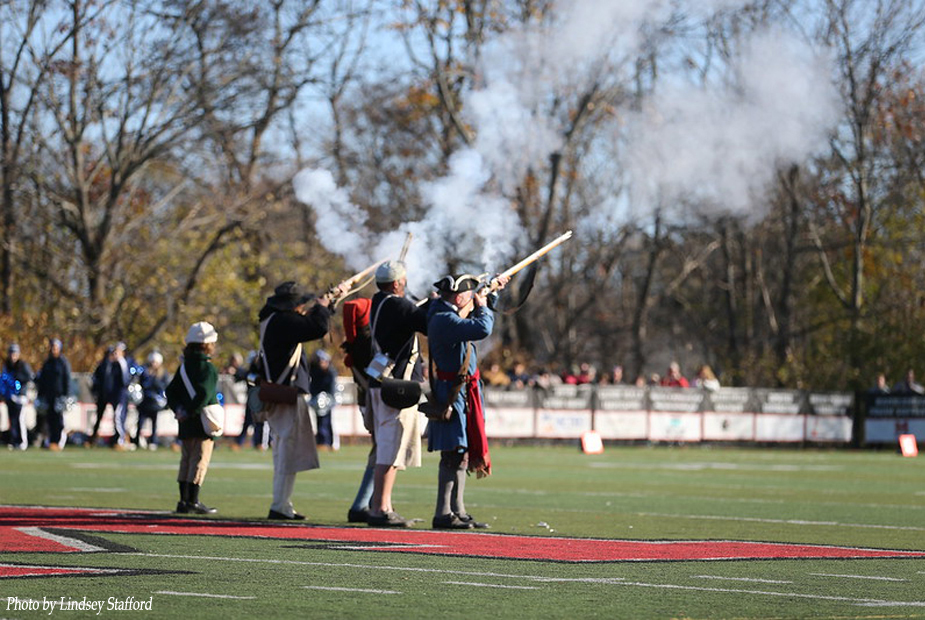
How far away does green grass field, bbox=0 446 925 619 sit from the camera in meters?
8.56

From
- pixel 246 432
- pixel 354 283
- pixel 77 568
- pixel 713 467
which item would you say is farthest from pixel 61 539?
pixel 246 432

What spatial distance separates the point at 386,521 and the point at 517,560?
3.27 meters

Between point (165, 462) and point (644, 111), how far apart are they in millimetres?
11439

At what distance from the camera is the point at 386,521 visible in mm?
14094

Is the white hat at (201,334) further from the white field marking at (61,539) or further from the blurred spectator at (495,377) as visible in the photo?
the blurred spectator at (495,377)

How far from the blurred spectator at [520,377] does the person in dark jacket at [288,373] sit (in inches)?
1040

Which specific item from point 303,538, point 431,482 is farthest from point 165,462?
point 303,538

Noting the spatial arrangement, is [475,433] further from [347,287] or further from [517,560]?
[517,560]

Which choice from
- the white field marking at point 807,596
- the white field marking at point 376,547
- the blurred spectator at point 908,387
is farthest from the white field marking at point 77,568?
the blurred spectator at point 908,387

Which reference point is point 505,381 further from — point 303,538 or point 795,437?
point 303,538

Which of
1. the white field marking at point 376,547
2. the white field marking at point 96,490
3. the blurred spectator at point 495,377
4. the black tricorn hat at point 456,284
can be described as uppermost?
the black tricorn hat at point 456,284

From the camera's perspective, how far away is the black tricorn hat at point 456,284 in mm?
13914

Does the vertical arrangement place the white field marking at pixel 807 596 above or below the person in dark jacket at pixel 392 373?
below

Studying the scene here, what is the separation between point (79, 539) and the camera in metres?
11.9
